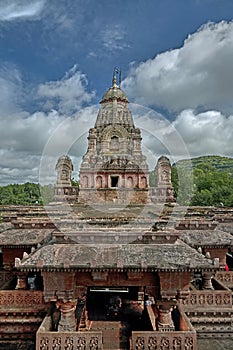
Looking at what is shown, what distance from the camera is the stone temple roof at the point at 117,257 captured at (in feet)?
29.6

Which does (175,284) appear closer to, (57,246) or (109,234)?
(109,234)

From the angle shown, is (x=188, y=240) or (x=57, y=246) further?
(x=188, y=240)

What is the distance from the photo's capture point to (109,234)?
10.7 meters

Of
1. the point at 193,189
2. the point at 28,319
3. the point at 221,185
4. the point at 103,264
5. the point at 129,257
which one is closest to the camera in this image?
the point at 103,264

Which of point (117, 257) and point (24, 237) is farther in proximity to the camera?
point (24, 237)

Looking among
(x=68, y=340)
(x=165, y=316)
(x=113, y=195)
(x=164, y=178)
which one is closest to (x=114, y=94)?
(x=164, y=178)

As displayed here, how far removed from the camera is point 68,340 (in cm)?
888

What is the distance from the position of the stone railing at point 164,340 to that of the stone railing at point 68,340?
4.09 feet

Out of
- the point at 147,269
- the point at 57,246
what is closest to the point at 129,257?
the point at 147,269

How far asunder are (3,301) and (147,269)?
6.32 meters

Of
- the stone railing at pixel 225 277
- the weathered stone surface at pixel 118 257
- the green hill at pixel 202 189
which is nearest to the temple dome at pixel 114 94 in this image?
the stone railing at pixel 225 277

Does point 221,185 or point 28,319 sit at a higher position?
point 221,185

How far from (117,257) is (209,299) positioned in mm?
4661

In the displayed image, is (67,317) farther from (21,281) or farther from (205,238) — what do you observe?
(205,238)
